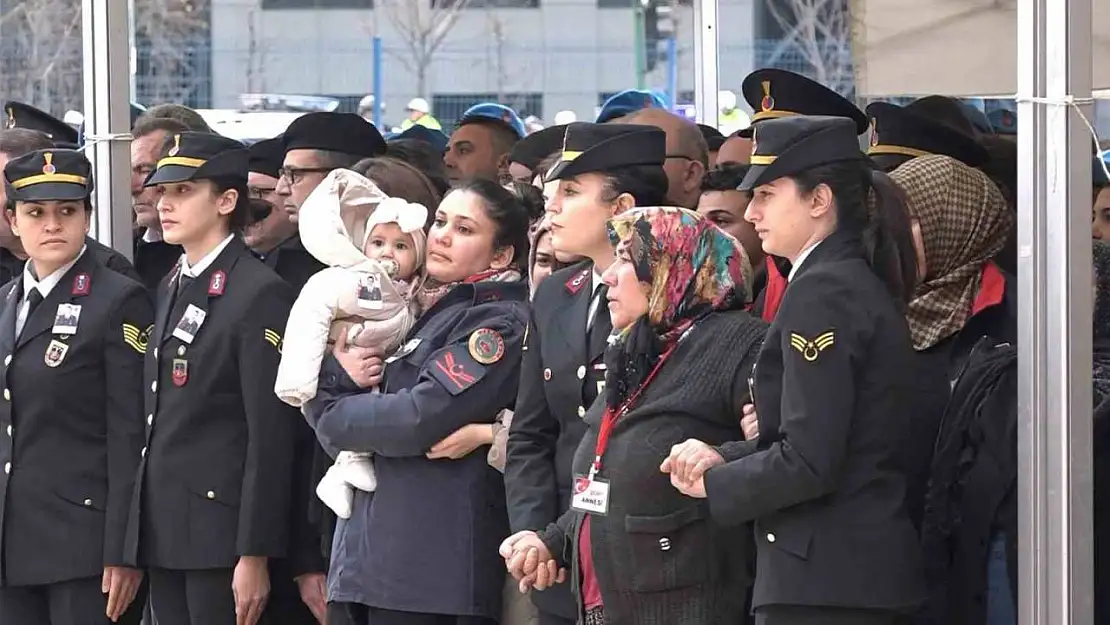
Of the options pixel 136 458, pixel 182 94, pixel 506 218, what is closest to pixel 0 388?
pixel 136 458

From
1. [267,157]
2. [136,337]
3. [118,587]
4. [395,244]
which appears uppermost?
[267,157]

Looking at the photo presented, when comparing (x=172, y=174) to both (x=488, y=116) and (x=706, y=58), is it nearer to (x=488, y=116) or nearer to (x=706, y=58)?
(x=488, y=116)

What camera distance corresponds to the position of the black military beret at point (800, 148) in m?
3.34

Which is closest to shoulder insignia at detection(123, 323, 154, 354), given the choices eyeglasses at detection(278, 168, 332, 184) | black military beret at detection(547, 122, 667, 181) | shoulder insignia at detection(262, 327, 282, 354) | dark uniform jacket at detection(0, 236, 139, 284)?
dark uniform jacket at detection(0, 236, 139, 284)

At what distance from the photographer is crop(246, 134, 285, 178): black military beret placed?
5.65 meters

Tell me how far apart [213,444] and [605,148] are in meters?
1.40

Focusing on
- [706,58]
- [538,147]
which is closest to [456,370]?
[538,147]

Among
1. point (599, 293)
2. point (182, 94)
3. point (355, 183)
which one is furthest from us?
point (182, 94)

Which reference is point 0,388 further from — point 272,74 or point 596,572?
point 272,74

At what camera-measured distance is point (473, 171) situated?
6.63 metres

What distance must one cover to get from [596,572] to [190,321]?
1.61 meters

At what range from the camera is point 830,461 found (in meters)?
3.14

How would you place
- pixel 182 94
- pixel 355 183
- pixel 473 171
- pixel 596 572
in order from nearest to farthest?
pixel 596 572 < pixel 355 183 < pixel 473 171 < pixel 182 94

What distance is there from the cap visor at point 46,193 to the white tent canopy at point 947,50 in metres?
2.08
